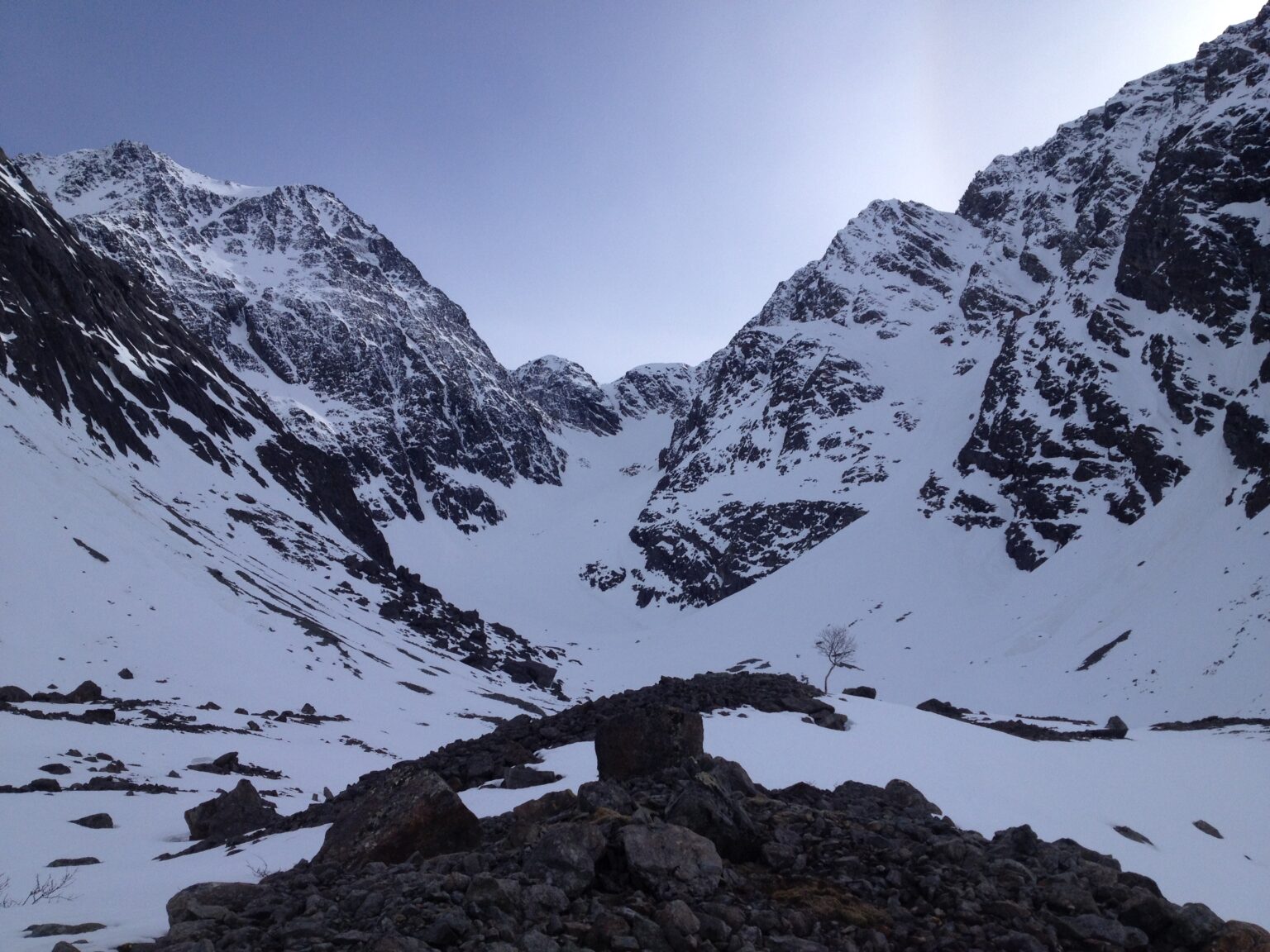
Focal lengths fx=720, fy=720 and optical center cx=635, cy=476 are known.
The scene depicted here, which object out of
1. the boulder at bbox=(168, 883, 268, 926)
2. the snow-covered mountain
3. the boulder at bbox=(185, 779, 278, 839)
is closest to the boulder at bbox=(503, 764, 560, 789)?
the snow-covered mountain

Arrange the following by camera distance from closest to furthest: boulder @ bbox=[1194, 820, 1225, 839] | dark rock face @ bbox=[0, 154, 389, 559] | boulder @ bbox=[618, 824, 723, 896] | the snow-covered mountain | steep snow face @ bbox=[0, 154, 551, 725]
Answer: boulder @ bbox=[618, 824, 723, 896], boulder @ bbox=[1194, 820, 1225, 839], the snow-covered mountain, steep snow face @ bbox=[0, 154, 551, 725], dark rock face @ bbox=[0, 154, 389, 559]

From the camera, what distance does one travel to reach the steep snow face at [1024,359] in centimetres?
6656

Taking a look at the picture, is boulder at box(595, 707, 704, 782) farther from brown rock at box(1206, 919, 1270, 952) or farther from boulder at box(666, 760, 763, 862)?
brown rock at box(1206, 919, 1270, 952)

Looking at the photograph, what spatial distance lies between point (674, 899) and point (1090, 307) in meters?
94.9

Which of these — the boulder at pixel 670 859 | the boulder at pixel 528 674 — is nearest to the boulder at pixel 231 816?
the boulder at pixel 670 859

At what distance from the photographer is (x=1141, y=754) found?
19625 mm

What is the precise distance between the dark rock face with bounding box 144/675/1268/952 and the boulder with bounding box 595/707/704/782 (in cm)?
169

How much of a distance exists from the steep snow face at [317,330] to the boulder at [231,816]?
4638 inches

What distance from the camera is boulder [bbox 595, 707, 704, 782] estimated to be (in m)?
9.39

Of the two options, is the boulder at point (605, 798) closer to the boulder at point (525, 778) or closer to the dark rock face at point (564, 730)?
the dark rock face at point (564, 730)

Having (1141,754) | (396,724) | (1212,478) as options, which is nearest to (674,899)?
(1141,754)

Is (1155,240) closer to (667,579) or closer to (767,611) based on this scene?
(767,611)

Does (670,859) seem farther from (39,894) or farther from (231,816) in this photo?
(231,816)

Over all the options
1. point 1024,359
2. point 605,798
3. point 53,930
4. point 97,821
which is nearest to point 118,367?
point 97,821
